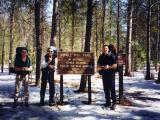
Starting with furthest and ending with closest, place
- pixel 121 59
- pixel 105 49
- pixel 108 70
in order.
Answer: pixel 121 59 < pixel 108 70 < pixel 105 49

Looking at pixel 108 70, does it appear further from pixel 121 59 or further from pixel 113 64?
pixel 121 59

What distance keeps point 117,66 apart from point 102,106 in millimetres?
1610

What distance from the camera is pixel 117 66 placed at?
13328mm

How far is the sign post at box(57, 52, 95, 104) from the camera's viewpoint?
12.8 meters

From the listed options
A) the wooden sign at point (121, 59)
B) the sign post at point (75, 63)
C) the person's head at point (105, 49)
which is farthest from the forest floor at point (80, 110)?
the person's head at point (105, 49)

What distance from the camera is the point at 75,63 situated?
508 inches

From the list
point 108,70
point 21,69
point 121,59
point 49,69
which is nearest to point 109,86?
point 108,70

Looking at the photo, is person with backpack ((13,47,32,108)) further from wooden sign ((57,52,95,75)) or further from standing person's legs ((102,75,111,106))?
standing person's legs ((102,75,111,106))

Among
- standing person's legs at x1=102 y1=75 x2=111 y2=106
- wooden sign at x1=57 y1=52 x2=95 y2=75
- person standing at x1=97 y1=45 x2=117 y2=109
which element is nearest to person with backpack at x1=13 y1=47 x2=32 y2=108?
wooden sign at x1=57 y1=52 x2=95 y2=75

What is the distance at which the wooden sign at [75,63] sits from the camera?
41.9 ft

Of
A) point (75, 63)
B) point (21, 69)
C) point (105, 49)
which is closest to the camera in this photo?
point (21, 69)

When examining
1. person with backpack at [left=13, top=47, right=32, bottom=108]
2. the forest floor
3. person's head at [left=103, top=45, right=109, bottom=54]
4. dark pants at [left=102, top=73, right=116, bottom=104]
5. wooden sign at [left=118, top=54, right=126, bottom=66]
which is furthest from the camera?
wooden sign at [left=118, top=54, right=126, bottom=66]

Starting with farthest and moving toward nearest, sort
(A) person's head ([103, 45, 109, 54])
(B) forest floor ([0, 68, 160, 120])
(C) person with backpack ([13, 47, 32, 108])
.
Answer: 1. (A) person's head ([103, 45, 109, 54])
2. (C) person with backpack ([13, 47, 32, 108])
3. (B) forest floor ([0, 68, 160, 120])

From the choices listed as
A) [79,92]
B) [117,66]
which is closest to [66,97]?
[79,92]
